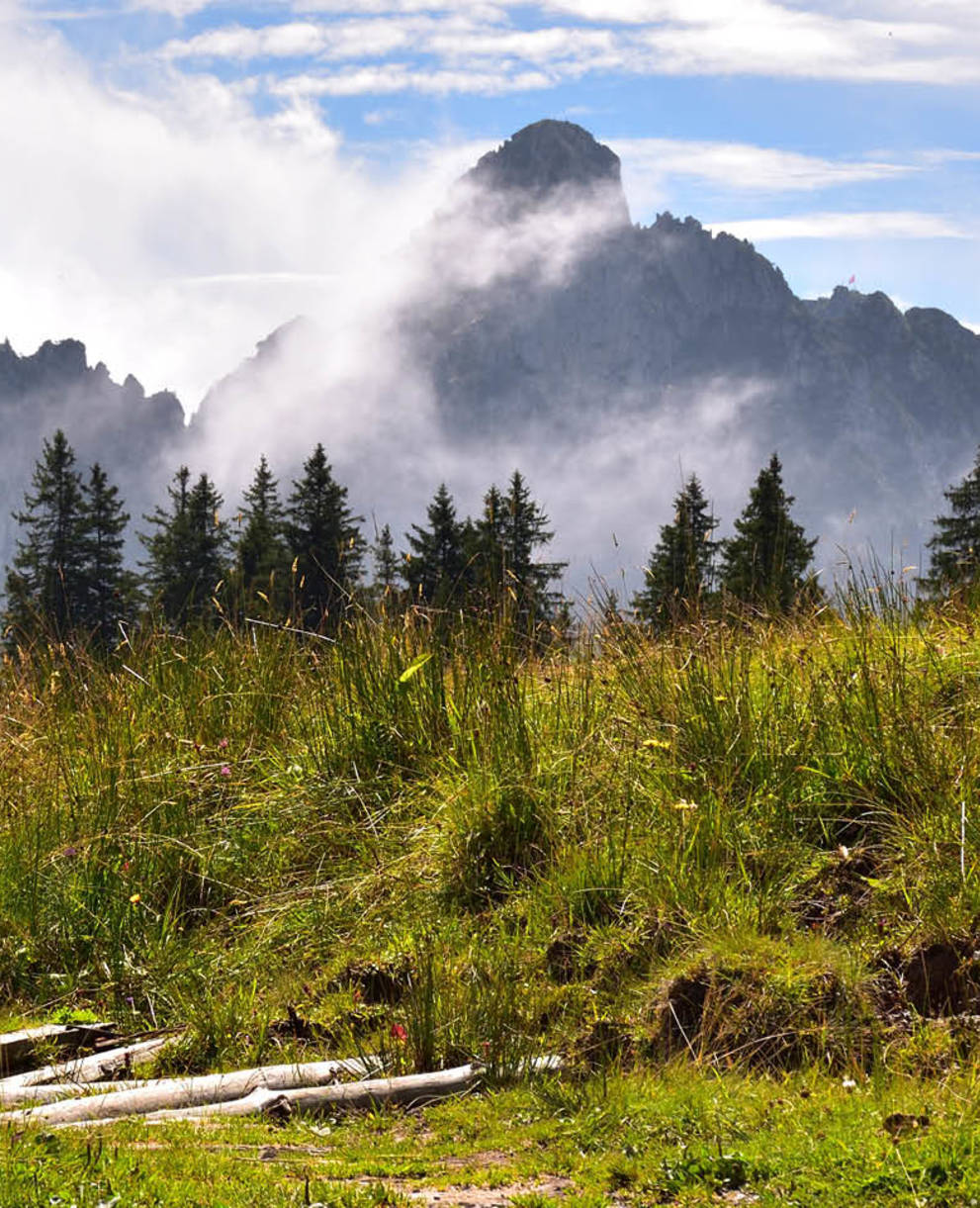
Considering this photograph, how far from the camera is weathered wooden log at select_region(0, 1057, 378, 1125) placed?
146 inches

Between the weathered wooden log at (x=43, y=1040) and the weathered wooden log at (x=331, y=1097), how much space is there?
50.0 inches

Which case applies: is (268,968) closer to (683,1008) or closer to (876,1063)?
(683,1008)

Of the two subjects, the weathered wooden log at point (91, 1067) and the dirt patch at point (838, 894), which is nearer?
the weathered wooden log at point (91, 1067)

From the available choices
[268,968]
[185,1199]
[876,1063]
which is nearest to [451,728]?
[268,968]

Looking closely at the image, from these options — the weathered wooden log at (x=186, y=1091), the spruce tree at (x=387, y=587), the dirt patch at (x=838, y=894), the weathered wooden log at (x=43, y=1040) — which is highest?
the spruce tree at (x=387, y=587)

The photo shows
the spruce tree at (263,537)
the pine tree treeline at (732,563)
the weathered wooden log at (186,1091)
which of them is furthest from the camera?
the spruce tree at (263,537)

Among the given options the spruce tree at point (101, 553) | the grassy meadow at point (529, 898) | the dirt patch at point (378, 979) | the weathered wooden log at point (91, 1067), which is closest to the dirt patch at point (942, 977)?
the grassy meadow at point (529, 898)

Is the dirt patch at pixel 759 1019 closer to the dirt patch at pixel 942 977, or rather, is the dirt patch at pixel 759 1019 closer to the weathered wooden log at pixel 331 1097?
the dirt patch at pixel 942 977

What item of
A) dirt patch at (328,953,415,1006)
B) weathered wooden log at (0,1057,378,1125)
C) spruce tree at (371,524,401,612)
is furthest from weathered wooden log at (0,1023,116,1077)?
spruce tree at (371,524,401,612)

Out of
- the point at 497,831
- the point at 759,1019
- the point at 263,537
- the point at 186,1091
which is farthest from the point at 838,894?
the point at 263,537

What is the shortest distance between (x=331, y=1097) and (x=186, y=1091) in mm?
505

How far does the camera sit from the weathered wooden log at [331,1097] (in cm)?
378

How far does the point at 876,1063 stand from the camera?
4102 mm

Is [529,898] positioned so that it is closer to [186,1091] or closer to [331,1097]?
[331,1097]
